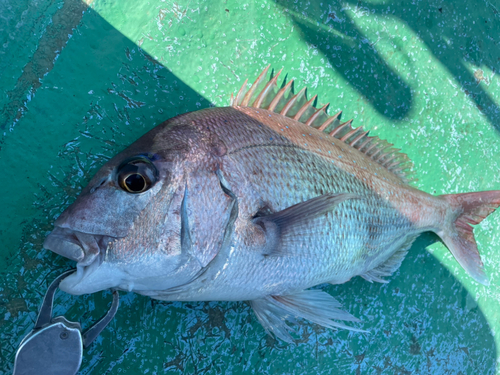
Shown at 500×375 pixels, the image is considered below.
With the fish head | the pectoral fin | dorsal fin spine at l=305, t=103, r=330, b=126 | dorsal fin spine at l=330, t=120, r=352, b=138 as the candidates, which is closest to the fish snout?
the fish head

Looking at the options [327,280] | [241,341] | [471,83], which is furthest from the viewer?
[471,83]

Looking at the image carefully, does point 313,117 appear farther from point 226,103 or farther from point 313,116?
point 226,103

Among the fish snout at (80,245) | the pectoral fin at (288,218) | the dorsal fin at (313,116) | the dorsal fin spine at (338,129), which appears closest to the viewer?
the fish snout at (80,245)

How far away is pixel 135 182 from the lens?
1.06 metres

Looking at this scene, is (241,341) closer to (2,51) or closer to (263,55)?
(263,55)

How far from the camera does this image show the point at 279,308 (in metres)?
1.42

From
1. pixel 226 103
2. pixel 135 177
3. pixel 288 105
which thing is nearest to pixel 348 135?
pixel 288 105

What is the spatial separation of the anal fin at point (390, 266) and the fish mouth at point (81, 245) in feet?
4.15

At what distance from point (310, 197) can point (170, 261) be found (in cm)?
57

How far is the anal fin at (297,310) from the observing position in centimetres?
138

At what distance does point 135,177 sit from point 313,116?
0.88m

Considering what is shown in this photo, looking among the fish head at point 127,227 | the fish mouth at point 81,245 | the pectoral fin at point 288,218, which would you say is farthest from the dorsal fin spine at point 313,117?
the fish mouth at point 81,245

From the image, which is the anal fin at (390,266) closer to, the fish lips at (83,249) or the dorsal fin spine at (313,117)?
the dorsal fin spine at (313,117)

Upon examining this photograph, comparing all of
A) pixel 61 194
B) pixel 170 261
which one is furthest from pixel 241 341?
pixel 61 194
